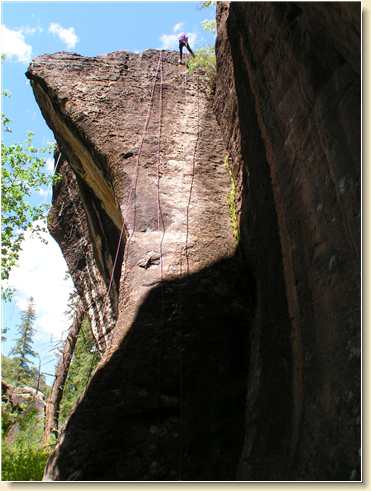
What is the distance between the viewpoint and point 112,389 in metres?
5.53

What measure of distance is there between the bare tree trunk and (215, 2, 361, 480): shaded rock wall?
908cm

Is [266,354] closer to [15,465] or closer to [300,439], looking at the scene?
[300,439]

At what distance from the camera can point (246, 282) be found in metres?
6.71

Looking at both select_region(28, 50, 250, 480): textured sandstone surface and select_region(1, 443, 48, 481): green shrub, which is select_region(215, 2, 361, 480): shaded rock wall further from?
select_region(1, 443, 48, 481): green shrub

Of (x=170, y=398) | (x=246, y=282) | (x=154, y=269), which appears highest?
(x=154, y=269)

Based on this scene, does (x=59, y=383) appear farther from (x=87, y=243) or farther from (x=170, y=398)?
(x=170, y=398)

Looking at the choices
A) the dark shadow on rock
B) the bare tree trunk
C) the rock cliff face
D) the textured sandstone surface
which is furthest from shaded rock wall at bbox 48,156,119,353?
the dark shadow on rock

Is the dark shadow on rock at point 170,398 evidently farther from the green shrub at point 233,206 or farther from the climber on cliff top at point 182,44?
the climber on cliff top at point 182,44

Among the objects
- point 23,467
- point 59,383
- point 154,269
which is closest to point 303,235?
point 154,269

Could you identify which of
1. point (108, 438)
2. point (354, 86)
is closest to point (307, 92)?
point (354, 86)

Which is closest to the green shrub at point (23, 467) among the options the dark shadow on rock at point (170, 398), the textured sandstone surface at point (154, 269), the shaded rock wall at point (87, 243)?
the shaded rock wall at point (87, 243)

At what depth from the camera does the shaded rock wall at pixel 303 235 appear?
4008mm

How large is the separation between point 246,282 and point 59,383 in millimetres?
9796

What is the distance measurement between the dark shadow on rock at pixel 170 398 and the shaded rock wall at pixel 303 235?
0.89ft
